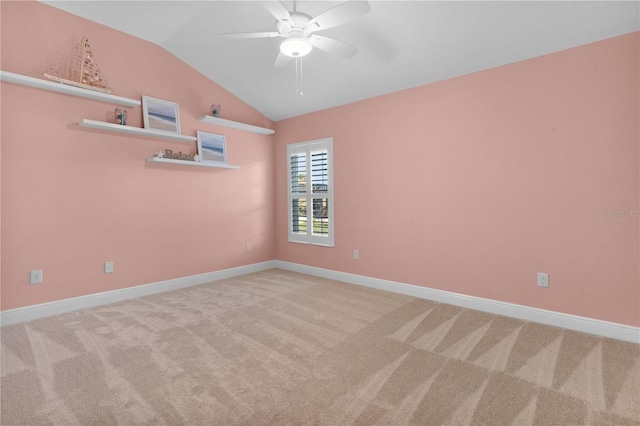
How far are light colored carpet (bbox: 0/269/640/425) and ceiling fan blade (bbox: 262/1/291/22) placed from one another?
243 centimetres

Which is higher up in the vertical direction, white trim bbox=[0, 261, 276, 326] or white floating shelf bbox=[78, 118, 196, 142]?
white floating shelf bbox=[78, 118, 196, 142]

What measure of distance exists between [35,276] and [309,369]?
114 inches

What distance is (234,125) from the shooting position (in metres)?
4.67

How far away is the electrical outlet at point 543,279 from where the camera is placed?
290 centimetres

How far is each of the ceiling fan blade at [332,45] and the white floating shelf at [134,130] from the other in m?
2.31

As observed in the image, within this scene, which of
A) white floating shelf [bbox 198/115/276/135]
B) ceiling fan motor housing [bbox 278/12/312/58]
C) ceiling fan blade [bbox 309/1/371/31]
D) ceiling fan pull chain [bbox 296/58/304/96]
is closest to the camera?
ceiling fan blade [bbox 309/1/371/31]

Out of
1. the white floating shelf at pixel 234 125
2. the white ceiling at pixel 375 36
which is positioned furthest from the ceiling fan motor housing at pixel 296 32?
the white floating shelf at pixel 234 125

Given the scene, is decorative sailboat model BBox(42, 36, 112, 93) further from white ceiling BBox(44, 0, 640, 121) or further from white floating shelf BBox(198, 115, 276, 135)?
white floating shelf BBox(198, 115, 276, 135)

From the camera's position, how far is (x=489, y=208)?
323 cm

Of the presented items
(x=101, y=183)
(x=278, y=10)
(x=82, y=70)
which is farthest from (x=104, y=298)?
(x=278, y=10)

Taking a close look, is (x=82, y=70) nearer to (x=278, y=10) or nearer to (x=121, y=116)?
(x=121, y=116)

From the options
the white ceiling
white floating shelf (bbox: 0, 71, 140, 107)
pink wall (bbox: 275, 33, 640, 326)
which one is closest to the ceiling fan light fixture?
the white ceiling

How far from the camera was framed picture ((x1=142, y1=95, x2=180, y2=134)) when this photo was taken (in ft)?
12.4

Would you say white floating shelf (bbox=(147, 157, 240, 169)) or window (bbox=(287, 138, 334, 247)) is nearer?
white floating shelf (bbox=(147, 157, 240, 169))
